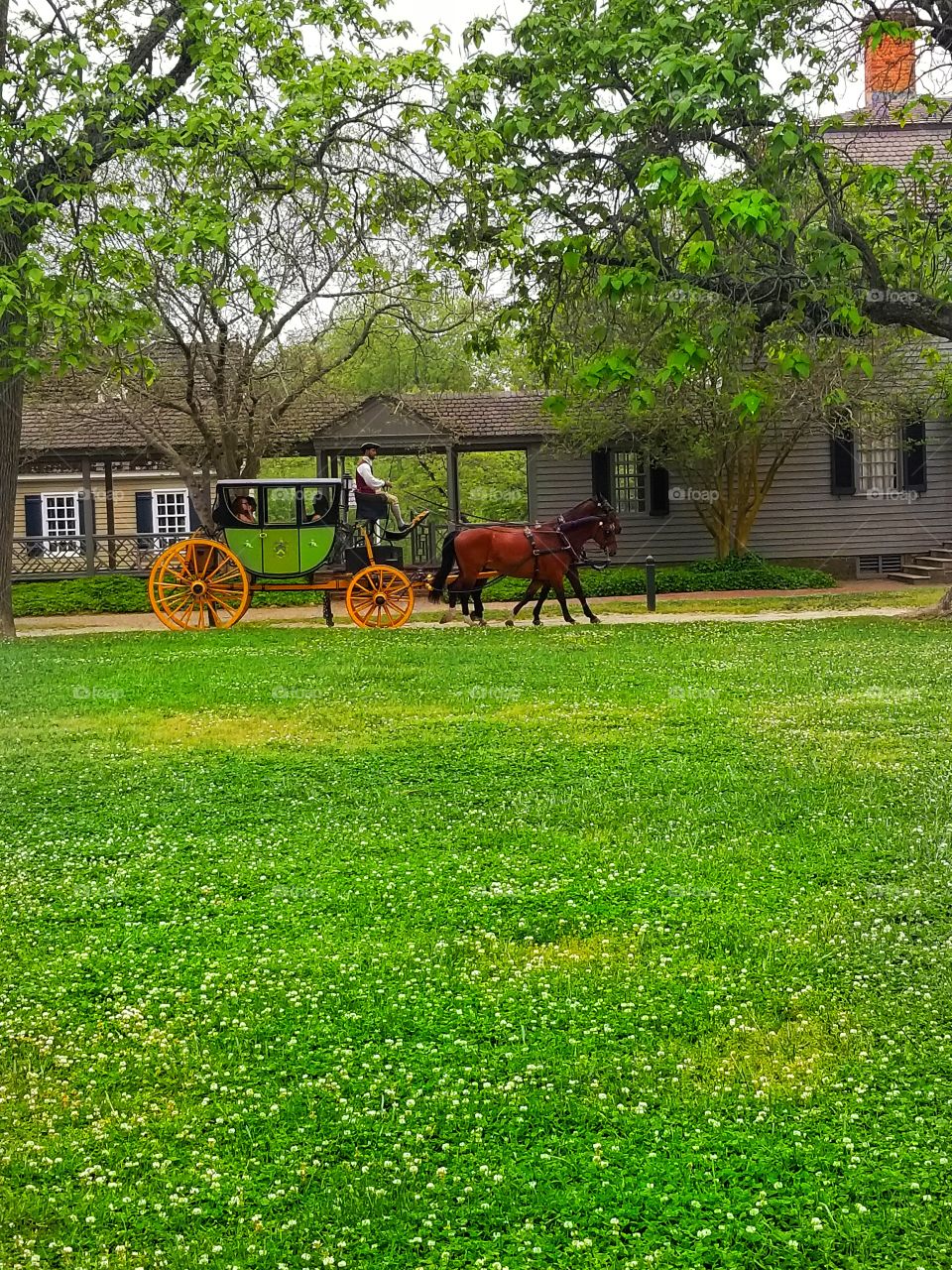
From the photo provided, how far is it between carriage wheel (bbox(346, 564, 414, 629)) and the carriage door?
1053 mm

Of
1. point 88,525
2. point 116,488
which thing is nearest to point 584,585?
point 88,525

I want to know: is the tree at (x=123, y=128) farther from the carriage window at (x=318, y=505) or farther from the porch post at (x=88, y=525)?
the porch post at (x=88, y=525)

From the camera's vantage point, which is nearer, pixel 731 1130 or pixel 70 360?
pixel 731 1130

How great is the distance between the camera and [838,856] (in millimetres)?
6738

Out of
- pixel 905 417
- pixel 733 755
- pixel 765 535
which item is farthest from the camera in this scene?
pixel 765 535

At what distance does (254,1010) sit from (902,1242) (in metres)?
2.58

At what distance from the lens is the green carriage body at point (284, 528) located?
19844 millimetres

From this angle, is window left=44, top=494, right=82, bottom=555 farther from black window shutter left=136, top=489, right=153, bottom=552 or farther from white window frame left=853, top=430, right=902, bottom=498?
white window frame left=853, top=430, right=902, bottom=498

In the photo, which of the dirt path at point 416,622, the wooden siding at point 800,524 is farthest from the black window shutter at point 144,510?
the wooden siding at point 800,524

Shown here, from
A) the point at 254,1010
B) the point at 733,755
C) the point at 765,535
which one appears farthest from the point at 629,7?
the point at 765,535

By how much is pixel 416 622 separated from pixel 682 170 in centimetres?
993

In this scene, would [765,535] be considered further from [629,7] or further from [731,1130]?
[731,1130]

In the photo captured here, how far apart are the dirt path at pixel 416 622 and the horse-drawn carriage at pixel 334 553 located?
669mm

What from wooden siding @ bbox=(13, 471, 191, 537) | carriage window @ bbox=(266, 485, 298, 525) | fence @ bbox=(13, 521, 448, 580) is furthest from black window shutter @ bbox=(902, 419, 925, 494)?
wooden siding @ bbox=(13, 471, 191, 537)
